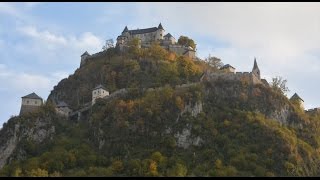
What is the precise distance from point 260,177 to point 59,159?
2105cm

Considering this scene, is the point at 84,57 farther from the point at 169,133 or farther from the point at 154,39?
the point at 169,133

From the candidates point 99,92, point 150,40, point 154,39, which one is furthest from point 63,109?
point 154,39

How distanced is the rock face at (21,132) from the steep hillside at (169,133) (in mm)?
117

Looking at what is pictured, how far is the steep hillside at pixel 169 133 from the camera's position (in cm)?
5956

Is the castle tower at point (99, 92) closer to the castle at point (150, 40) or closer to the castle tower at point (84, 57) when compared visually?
the castle at point (150, 40)

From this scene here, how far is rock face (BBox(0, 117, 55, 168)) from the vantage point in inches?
2640

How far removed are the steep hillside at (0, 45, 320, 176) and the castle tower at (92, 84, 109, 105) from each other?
1864 millimetres

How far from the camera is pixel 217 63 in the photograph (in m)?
91.0

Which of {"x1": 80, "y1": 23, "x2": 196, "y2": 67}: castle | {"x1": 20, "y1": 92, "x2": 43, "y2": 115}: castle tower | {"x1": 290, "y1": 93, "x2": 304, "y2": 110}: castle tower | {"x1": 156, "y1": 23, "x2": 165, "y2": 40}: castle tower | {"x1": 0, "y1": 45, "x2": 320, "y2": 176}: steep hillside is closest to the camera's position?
{"x1": 0, "y1": 45, "x2": 320, "y2": 176}: steep hillside

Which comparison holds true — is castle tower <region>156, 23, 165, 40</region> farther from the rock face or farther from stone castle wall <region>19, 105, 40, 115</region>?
the rock face

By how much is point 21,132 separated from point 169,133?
57.7 ft

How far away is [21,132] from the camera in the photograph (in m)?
68.1

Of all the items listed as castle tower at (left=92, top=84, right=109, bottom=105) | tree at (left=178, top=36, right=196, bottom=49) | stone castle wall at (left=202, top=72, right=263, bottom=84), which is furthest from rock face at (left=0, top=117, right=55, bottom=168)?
tree at (left=178, top=36, right=196, bottom=49)

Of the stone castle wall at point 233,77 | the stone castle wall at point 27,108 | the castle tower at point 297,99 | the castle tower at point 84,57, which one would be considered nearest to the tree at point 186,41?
the castle tower at point 84,57
